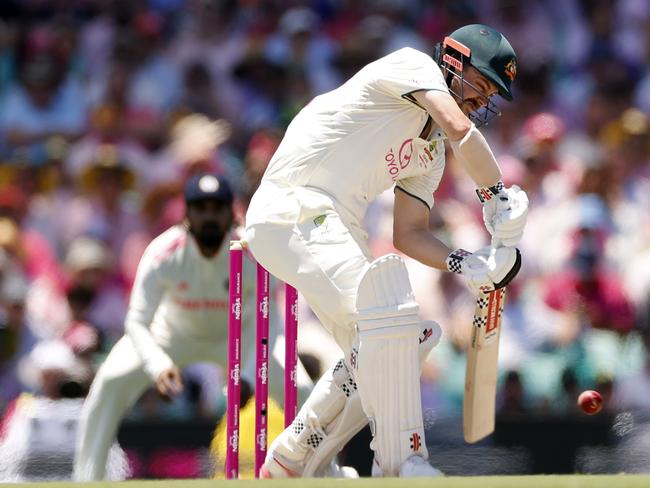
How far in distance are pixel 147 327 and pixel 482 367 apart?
218 cm

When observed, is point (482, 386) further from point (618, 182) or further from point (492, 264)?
point (618, 182)

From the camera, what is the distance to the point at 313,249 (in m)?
4.54

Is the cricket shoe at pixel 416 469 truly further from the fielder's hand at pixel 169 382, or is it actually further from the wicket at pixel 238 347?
the fielder's hand at pixel 169 382

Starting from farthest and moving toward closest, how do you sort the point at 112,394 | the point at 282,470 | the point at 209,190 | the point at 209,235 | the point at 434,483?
the point at 209,235 < the point at 209,190 < the point at 112,394 < the point at 282,470 < the point at 434,483

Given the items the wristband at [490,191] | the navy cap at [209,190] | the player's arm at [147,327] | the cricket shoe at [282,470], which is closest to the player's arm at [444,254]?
the wristband at [490,191]

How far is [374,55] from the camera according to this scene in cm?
807

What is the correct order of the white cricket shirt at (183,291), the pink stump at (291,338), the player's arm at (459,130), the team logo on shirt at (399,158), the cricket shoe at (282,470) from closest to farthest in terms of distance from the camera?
the player's arm at (459,130) < the team logo on shirt at (399,158) < the cricket shoe at (282,470) < the pink stump at (291,338) < the white cricket shirt at (183,291)

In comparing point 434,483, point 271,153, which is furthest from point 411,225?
point 271,153

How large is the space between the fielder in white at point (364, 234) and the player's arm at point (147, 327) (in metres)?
1.47

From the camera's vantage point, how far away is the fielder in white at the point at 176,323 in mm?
6441

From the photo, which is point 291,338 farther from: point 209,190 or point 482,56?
point 209,190

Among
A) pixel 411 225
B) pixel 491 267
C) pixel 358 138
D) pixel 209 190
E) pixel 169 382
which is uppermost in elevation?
pixel 358 138

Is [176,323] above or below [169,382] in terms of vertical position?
above

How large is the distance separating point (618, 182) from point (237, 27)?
2397 millimetres
